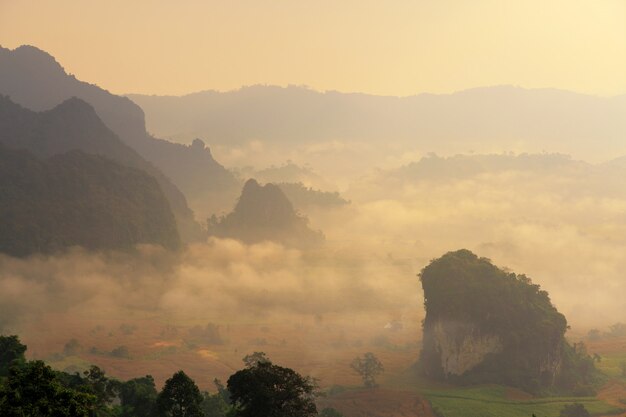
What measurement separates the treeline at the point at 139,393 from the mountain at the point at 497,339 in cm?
4692

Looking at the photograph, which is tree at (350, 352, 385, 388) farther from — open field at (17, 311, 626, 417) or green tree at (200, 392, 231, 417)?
green tree at (200, 392, 231, 417)

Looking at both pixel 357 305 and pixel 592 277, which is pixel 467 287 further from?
pixel 592 277

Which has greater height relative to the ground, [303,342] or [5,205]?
[5,205]

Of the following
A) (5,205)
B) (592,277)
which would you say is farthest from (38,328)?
(592,277)

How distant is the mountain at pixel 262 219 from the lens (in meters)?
191

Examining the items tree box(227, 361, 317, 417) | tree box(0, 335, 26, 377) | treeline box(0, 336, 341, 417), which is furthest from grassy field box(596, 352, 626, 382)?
tree box(0, 335, 26, 377)

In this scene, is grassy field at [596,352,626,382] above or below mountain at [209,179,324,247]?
below

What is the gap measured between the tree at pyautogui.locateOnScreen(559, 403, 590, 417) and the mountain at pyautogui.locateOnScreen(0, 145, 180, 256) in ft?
391

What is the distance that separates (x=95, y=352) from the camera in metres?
106

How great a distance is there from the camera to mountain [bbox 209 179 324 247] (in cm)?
19075

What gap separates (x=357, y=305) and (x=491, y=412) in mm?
70783

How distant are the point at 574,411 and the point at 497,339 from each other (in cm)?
1782

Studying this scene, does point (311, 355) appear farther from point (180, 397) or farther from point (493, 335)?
point (180, 397)

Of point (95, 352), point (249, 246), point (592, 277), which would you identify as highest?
point (249, 246)
